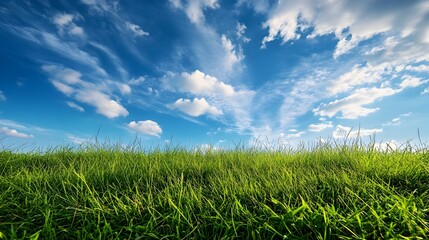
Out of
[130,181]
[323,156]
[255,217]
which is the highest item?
[323,156]

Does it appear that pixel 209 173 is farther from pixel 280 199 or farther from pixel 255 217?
pixel 255 217

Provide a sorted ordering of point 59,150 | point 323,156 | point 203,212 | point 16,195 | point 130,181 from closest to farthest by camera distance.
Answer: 1. point 203,212
2. point 16,195
3. point 130,181
4. point 323,156
5. point 59,150

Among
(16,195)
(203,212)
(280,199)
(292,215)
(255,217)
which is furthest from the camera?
(16,195)

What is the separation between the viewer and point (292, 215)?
10.9 feet

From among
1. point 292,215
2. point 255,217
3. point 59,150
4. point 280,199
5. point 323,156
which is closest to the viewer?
point 292,215

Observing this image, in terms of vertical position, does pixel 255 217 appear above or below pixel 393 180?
below

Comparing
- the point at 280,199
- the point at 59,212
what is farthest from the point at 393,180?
the point at 59,212

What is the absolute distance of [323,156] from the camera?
6.52 meters

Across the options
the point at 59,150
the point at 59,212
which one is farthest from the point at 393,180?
the point at 59,150

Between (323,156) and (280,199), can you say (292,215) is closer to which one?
(280,199)

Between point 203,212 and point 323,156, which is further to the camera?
point 323,156

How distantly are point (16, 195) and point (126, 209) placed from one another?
1921 millimetres

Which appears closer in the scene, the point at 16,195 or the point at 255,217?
the point at 255,217

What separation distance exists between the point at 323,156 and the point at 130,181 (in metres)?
3.63
